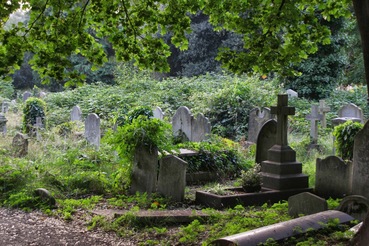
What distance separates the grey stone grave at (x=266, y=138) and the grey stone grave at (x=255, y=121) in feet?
16.6

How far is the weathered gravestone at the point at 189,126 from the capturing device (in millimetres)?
14414

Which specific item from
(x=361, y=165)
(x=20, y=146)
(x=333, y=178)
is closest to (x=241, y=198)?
(x=333, y=178)

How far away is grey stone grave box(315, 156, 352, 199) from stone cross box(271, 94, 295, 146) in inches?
31.0

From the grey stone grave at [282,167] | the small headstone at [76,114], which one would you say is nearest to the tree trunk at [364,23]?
the grey stone grave at [282,167]

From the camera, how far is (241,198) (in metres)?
8.48

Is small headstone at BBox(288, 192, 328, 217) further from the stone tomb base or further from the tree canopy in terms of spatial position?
the tree canopy

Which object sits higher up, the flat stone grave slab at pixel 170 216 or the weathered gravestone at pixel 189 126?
the weathered gravestone at pixel 189 126

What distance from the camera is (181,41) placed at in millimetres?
8133

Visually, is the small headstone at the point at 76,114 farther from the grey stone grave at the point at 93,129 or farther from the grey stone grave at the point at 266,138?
the grey stone grave at the point at 266,138

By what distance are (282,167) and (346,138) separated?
6.95 feet

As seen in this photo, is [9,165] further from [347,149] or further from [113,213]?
[347,149]

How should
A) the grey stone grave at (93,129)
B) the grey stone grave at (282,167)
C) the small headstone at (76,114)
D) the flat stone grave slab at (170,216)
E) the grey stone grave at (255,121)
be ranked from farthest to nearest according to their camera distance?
the small headstone at (76,114), the grey stone grave at (255,121), the grey stone grave at (93,129), the grey stone grave at (282,167), the flat stone grave slab at (170,216)

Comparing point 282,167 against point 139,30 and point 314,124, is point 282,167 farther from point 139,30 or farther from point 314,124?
point 314,124

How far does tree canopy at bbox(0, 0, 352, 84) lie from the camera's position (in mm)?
6875
